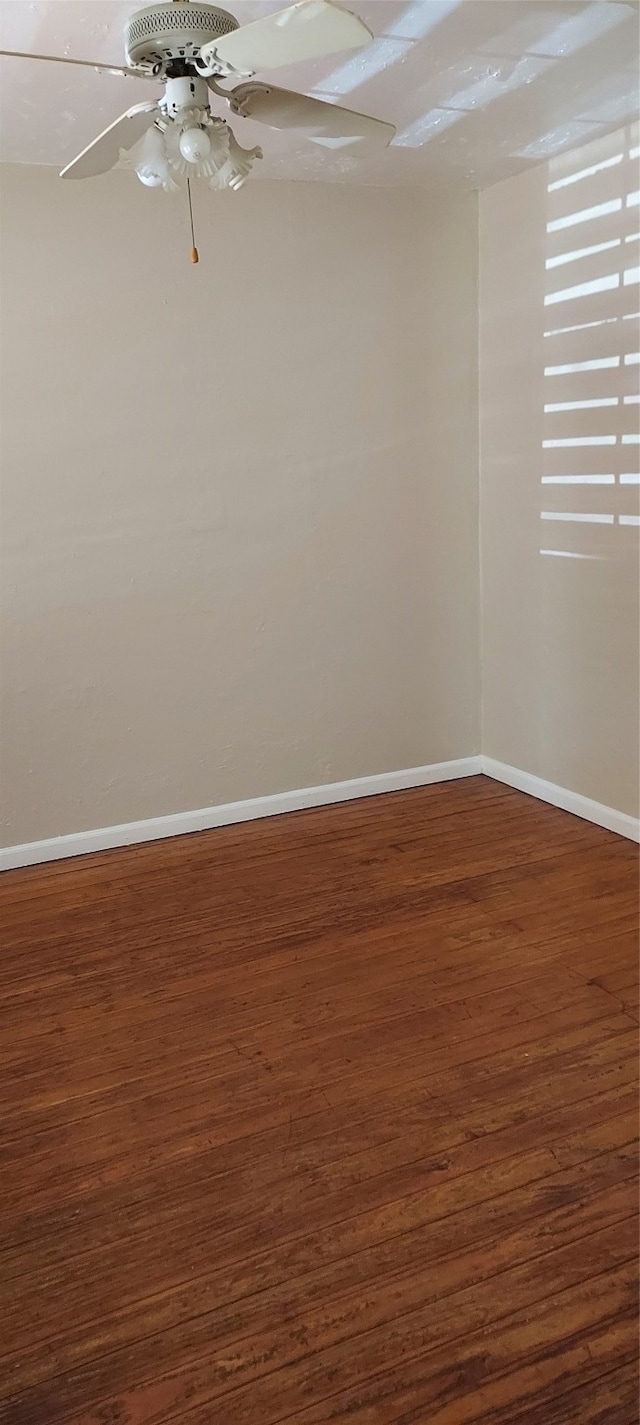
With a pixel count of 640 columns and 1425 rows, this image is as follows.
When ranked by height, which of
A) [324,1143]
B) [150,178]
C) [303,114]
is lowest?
[324,1143]

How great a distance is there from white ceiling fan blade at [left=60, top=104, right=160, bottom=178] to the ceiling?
12.4 inches

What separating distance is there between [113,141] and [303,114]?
42 cm

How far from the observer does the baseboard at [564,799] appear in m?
3.58

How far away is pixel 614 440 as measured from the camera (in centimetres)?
340

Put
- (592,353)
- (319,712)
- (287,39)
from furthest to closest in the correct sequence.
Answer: (319,712), (592,353), (287,39)

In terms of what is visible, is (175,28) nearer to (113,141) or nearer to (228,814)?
(113,141)

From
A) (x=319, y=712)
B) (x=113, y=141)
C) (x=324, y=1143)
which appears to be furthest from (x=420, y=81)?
(x=324, y=1143)

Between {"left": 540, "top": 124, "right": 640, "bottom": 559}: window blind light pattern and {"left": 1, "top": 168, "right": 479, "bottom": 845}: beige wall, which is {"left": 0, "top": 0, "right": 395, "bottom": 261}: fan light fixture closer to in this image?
{"left": 1, "top": 168, "right": 479, "bottom": 845}: beige wall

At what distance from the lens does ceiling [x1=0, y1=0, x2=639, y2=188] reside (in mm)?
2305

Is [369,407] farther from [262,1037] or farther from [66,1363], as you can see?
[66,1363]

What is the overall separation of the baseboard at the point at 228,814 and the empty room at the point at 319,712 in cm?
2

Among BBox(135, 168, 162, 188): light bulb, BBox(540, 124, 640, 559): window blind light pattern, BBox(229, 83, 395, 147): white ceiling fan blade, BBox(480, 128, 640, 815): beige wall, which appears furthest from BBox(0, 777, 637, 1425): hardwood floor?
BBox(229, 83, 395, 147): white ceiling fan blade

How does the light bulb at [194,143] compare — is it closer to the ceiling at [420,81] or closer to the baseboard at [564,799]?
the ceiling at [420,81]

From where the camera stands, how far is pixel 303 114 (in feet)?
6.96
